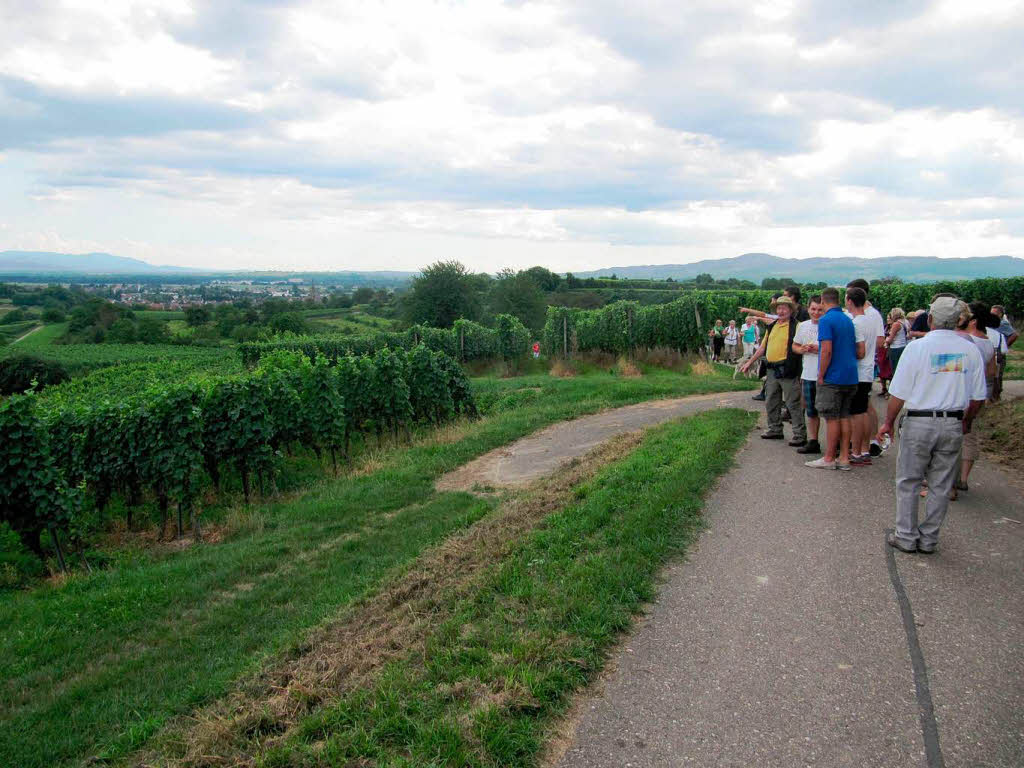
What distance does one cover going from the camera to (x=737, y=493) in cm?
716

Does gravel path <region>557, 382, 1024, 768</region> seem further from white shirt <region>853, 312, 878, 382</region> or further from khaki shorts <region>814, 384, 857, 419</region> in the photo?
white shirt <region>853, 312, 878, 382</region>

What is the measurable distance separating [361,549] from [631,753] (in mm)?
5473

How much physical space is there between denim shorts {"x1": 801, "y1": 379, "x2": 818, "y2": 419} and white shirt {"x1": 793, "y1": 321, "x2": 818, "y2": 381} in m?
0.08

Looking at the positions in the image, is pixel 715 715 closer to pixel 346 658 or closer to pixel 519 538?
pixel 346 658

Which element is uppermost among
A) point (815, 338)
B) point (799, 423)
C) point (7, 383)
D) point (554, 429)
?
point (815, 338)

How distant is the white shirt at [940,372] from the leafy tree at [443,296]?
5533 cm

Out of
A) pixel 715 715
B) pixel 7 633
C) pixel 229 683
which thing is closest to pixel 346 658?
pixel 229 683

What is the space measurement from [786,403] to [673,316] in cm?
1583

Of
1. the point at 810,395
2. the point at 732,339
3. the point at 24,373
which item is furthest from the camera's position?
the point at 24,373

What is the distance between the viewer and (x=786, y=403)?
30.3ft

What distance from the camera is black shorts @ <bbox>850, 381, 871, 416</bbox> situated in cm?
785

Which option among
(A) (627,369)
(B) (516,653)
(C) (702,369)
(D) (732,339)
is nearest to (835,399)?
(B) (516,653)

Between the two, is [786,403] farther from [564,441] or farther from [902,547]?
[564,441]

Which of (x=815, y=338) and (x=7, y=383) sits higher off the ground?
(x=815, y=338)
